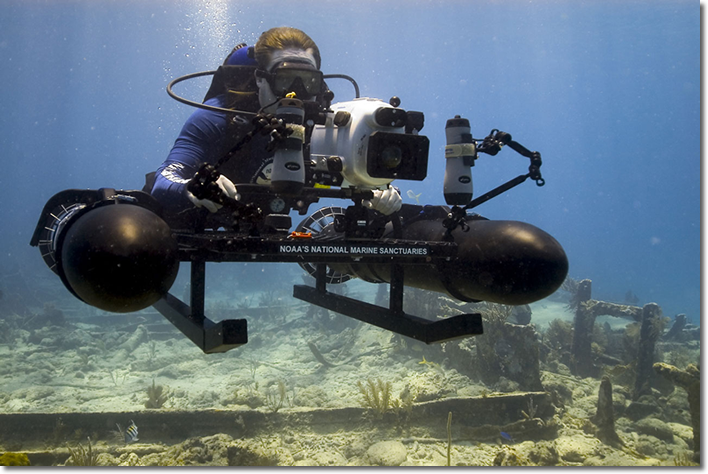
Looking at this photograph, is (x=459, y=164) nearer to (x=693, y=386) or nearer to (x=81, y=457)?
(x=81, y=457)

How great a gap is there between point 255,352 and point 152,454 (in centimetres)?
793

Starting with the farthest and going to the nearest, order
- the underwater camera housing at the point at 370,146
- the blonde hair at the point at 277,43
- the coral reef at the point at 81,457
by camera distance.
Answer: the coral reef at the point at 81,457 → the blonde hair at the point at 277,43 → the underwater camera housing at the point at 370,146

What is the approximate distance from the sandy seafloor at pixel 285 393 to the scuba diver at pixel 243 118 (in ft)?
13.3

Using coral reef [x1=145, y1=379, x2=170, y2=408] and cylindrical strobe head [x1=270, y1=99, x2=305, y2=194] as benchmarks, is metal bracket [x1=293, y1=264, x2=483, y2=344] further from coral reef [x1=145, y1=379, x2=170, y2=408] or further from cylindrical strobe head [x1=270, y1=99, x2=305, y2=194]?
coral reef [x1=145, y1=379, x2=170, y2=408]

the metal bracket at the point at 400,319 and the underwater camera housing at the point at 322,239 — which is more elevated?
the underwater camera housing at the point at 322,239

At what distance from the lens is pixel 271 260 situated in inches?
92.5

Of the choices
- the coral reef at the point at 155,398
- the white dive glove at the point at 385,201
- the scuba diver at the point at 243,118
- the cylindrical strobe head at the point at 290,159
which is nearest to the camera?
the cylindrical strobe head at the point at 290,159

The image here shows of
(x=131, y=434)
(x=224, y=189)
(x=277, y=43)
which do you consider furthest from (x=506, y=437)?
(x=277, y=43)

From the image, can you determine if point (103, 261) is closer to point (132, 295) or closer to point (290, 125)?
point (132, 295)

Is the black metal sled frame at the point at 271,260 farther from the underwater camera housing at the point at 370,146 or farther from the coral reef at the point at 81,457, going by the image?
the coral reef at the point at 81,457

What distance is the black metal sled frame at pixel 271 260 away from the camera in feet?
7.24

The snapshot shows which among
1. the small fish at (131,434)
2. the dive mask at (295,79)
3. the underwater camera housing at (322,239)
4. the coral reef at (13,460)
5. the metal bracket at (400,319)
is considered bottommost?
the small fish at (131,434)

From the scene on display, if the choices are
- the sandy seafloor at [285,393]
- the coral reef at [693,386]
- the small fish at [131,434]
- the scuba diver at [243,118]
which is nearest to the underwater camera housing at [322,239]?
the scuba diver at [243,118]
